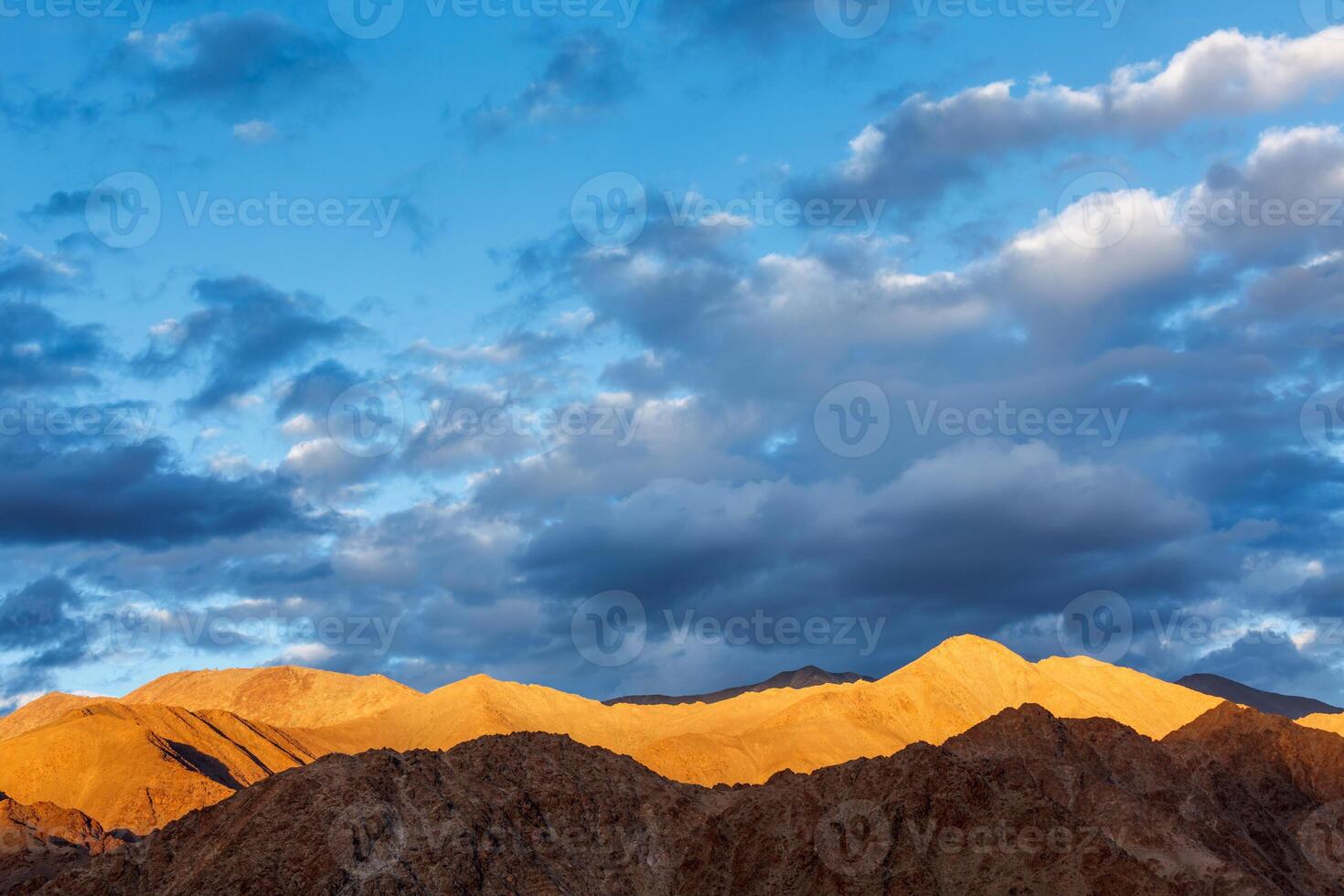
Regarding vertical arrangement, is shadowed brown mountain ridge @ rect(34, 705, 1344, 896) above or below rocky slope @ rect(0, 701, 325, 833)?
below

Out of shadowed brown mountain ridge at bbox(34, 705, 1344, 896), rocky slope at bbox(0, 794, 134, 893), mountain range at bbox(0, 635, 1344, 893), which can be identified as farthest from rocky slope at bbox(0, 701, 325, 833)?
shadowed brown mountain ridge at bbox(34, 705, 1344, 896)

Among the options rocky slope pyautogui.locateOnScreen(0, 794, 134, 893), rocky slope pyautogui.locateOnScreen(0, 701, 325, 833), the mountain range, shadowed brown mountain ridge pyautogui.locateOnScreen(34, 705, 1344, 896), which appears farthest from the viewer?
rocky slope pyautogui.locateOnScreen(0, 701, 325, 833)

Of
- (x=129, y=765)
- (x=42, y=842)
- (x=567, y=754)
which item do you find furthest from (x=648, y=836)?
(x=129, y=765)

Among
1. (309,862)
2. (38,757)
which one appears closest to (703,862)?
(309,862)

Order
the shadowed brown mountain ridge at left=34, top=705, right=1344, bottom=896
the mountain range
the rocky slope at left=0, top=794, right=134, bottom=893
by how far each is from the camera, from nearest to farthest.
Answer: the shadowed brown mountain ridge at left=34, top=705, right=1344, bottom=896 < the mountain range < the rocky slope at left=0, top=794, right=134, bottom=893

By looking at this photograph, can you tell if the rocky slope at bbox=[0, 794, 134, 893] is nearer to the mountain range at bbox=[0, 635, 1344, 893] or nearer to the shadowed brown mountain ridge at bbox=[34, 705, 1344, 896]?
the mountain range at bbox=[0, 635, 1344, 893]

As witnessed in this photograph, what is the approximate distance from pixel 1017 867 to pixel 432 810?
30030 mm

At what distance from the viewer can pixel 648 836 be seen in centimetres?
7719

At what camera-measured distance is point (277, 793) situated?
220 ft

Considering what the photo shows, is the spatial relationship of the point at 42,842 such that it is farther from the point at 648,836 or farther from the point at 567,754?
the point at 648,836

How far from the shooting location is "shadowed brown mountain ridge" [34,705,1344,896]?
6306 cm

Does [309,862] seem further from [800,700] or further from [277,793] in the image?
[800,700]

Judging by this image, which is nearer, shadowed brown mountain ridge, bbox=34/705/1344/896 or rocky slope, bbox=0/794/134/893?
shadowed brown mountain ridge, bbox=34/705/1344/896

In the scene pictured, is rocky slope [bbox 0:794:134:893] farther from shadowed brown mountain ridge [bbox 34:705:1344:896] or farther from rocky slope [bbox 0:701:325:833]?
shadowed brown mountain ridge [bbox 34:705:1344:896]
